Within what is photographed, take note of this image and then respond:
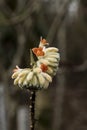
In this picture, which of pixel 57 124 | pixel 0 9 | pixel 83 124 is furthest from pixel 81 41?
pixel 0 9

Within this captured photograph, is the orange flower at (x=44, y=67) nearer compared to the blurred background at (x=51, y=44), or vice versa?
the orange flower at (x=44, y=67)

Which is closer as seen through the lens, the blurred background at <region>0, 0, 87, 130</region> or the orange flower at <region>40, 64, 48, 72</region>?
the orange flower at <region>40, 64, 48, 72</region>

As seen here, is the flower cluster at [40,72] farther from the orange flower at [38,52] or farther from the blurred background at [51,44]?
the blurred background at [51,44]

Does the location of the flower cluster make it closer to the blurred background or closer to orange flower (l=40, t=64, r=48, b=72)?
orange flower (l=40, t=64, r=48, b=72)

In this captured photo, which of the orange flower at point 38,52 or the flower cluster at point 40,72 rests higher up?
the orange flower at point 38,52

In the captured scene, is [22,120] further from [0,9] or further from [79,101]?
[79,101]

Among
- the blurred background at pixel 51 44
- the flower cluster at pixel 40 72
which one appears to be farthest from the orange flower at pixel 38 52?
the blurred background at pixel 51 44

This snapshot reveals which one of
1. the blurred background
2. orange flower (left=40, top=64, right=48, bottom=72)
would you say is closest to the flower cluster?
orange flower (left=40, top=64, right=48, bottom=72)

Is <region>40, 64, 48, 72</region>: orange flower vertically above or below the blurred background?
below
